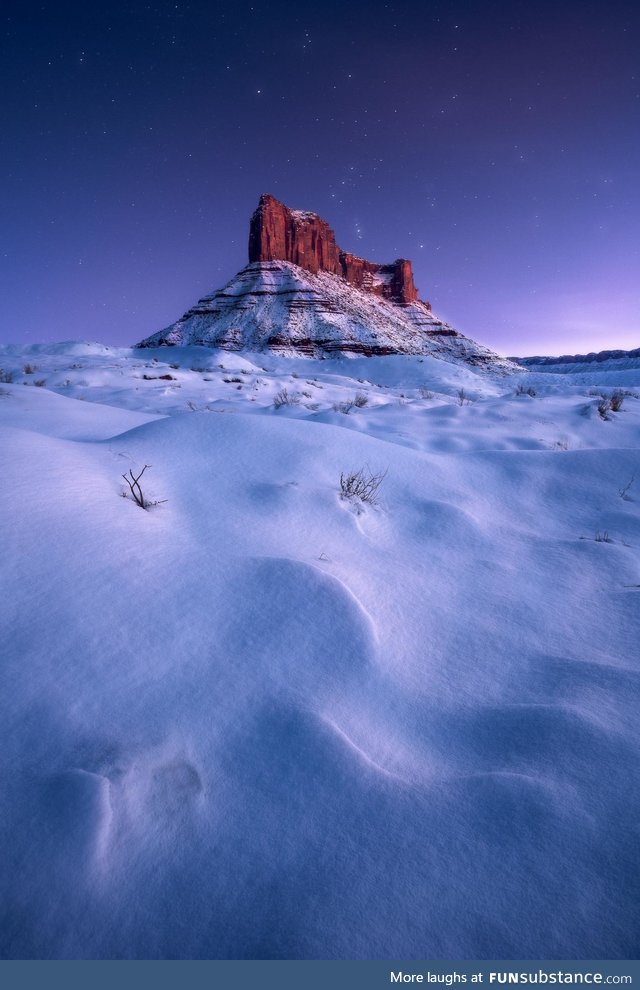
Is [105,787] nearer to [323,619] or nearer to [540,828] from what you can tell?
[323,619]

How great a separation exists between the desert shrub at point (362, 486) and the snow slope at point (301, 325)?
111 feet

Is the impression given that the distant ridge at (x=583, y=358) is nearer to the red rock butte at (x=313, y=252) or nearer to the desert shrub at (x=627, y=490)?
the red rock butte at (x=313, y=252)

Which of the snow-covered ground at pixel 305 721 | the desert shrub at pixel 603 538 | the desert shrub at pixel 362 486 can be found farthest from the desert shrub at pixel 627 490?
the desert shrub at pixel 362 486

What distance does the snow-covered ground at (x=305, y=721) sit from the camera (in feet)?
2.23

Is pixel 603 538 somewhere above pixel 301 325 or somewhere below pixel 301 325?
below

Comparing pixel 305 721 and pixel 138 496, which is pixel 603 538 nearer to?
pixel 305 721

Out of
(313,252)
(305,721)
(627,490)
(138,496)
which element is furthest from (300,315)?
(305,721)

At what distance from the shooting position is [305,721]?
1001 millimetres

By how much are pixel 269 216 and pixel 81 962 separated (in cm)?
6814

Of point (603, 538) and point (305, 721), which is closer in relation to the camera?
point (305, 721)

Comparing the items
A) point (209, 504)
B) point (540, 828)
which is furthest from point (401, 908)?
point (209, 504)

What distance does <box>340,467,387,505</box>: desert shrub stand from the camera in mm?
2242

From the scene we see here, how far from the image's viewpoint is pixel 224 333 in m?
38.2

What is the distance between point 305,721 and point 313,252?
69425 mm
